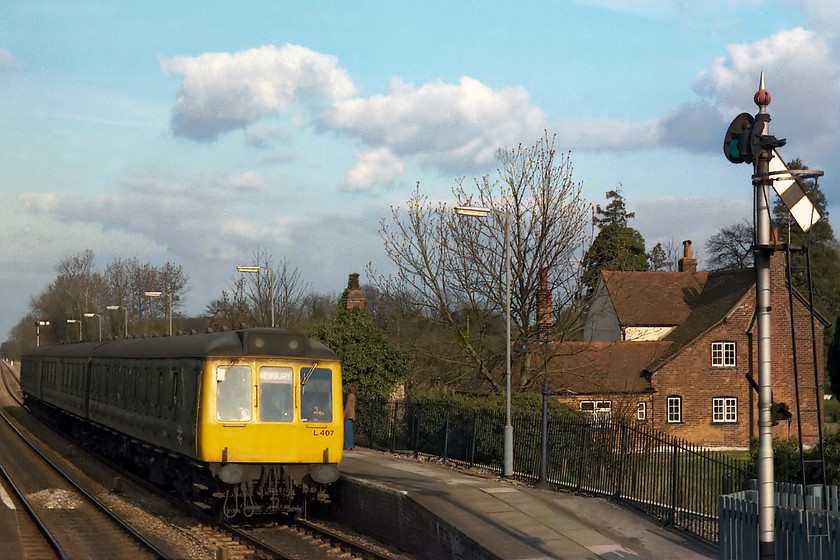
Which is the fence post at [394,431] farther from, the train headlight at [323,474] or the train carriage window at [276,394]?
the train carriage window at [276,394]

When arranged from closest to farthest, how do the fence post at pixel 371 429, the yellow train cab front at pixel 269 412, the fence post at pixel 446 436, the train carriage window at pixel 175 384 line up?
the yellow train cab front at pixel 269 412 < the train carriage window at pixel 175 384 < the fence post at pixel 446 436 < the fence post at pixel 371 429

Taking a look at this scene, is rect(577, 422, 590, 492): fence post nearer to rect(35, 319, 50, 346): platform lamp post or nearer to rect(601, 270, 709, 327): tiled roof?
rect(601, 270, 709, 327): tiled roof

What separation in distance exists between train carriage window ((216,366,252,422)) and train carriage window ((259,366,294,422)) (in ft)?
0.83

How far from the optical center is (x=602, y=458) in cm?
1631

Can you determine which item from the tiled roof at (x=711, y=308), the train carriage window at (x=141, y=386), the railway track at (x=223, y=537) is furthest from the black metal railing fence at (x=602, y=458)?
the tiled roof at (x=711, y=308)

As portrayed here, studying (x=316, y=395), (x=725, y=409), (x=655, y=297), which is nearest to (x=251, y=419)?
(x=316, y=395)

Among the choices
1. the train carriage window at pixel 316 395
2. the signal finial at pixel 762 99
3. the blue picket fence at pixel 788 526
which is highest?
the signal finial at pixel 762 99

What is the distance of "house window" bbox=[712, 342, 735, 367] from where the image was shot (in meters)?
40.9

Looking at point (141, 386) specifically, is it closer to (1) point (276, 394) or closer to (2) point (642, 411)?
(1) point (276, 394)

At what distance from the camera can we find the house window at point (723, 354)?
4091 cm

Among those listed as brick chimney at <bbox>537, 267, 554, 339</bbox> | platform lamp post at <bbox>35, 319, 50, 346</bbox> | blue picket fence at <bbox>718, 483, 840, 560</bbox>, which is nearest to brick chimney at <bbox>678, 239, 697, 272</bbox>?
brick chimney at <bbox>537, 267, 554, 339</bbox>

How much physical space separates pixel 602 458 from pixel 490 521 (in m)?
3.38

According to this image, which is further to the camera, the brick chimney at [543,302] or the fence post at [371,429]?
the brick chimney at [543,302]

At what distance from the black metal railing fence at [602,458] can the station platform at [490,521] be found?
47 centimetres
